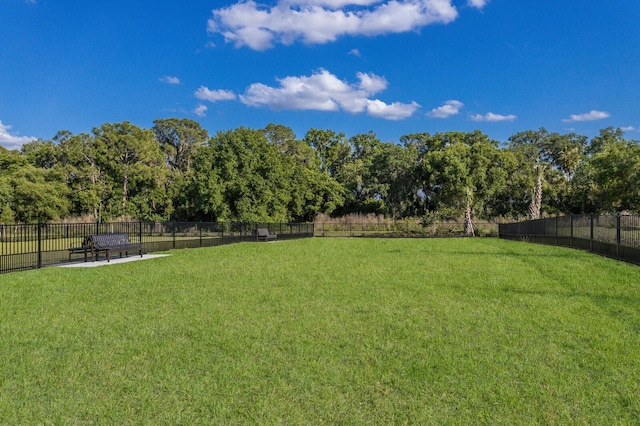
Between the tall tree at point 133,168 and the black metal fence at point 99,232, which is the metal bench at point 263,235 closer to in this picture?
the black metal fence at point 99,232

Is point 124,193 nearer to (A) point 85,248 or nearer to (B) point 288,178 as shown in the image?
(B) point 288,178

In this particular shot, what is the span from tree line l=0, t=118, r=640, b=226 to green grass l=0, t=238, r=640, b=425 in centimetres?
2956

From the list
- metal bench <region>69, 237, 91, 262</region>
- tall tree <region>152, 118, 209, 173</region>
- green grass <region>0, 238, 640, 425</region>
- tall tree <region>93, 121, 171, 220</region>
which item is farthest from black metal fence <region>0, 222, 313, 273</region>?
tall tree <region>152, 118, 209, 173</region>

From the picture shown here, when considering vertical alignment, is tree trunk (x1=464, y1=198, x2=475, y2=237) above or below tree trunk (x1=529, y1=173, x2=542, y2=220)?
below

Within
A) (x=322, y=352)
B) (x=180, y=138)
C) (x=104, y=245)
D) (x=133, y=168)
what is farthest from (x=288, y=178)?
(x=322, y=352)

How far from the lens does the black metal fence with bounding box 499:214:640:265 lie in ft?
36.6

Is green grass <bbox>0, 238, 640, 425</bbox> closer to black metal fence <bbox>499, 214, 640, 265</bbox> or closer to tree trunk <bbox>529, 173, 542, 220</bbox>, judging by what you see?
black metal fence <bbox>499, 214, 640, 265</bbox>

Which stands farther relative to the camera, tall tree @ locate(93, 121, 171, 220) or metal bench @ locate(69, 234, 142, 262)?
tall tree @ locate(93, 121, 171, 220)

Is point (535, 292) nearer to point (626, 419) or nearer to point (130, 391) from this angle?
point (626, 419)

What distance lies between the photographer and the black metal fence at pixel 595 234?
11164 mm

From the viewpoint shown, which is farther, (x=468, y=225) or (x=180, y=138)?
(x=180, y=138)

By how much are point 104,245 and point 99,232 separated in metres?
2.41

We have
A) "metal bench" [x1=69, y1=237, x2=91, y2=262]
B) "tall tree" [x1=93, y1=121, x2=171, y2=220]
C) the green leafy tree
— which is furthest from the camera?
"tall tree" [x1=93, y1=121, x2=171, y2=220]

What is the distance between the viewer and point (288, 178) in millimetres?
44531
